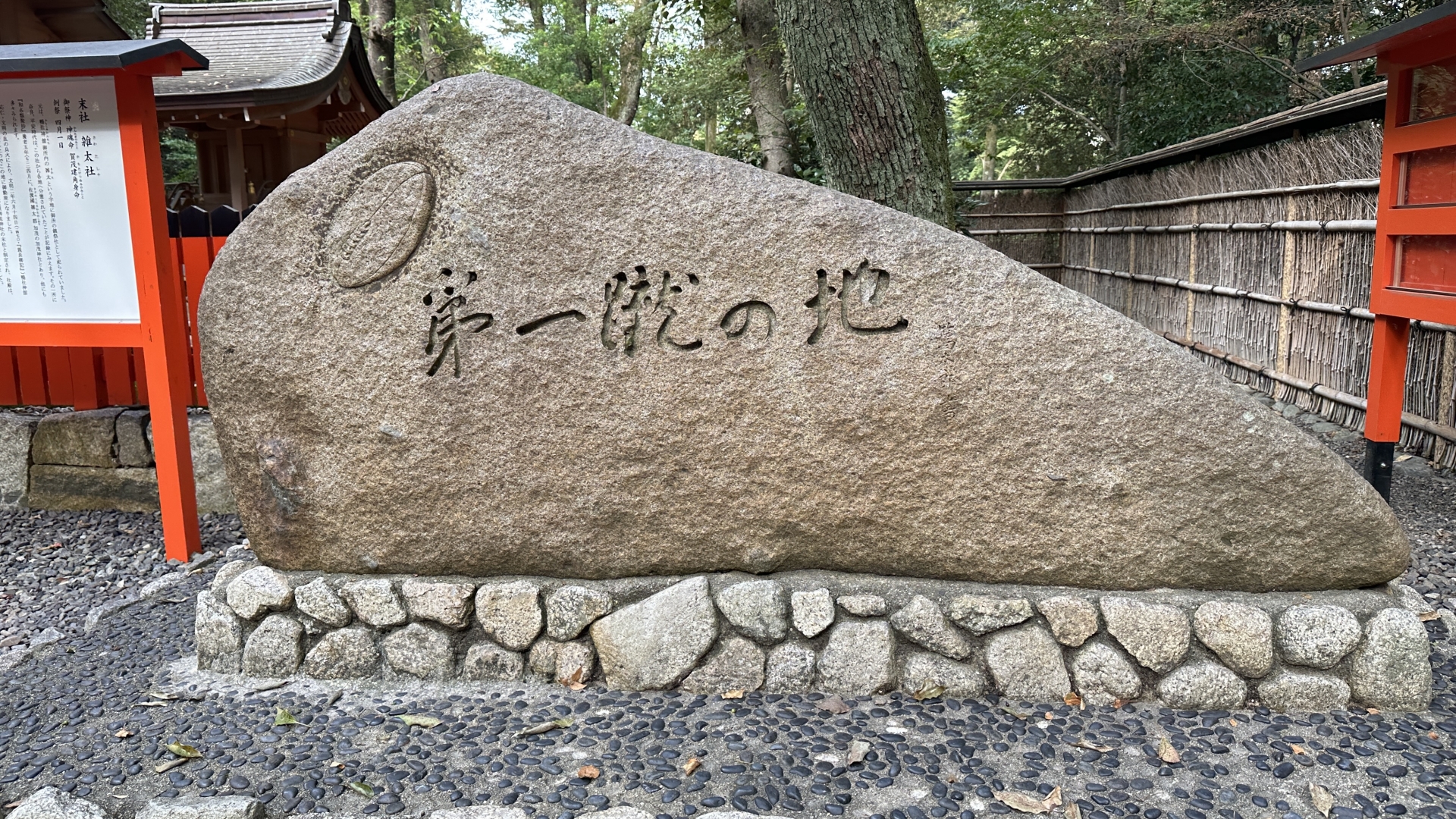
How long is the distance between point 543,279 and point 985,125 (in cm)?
1608

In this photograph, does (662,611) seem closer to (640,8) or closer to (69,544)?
(69,544)

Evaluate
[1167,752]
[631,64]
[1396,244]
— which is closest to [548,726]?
[1167,752]

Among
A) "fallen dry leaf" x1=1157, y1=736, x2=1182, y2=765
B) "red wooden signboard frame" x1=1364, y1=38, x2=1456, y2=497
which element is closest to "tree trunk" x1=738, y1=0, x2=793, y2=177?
"red wooden signboard frame" x1=1364, y1=38, x2=1456, y2=497

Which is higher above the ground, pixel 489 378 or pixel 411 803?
pixel 489 378

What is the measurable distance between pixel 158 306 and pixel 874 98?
3.19 m

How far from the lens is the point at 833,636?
112 inches

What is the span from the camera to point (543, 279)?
2.85m

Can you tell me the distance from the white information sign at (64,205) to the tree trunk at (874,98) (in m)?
2.94

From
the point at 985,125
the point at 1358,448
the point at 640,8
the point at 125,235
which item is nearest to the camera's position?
the point at 125,235

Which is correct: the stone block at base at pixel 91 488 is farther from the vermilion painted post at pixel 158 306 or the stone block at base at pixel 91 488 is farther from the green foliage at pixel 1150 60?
the green foliage at pixel 1150 60

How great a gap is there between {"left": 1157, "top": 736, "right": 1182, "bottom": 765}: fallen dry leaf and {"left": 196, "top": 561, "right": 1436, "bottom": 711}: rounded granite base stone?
24 cm


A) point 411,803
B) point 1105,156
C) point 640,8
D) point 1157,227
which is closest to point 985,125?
point 1105,156

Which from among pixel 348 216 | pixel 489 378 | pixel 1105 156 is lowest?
pixel 489 378

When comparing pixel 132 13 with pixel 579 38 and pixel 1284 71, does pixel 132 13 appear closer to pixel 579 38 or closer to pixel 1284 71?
pixel 579 38
